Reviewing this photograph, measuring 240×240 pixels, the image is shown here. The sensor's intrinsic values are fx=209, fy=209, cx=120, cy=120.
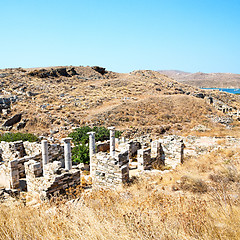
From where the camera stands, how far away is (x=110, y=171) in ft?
28.0

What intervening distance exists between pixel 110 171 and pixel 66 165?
5153 millimetres

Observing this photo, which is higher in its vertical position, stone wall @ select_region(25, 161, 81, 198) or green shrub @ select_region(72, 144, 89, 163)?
stone wall @ select_region(25, 161, 81, 198)

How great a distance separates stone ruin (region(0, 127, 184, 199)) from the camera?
27.0 ft

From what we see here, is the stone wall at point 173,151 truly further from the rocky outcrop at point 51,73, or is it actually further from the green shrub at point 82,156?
the rocky outcrop at point 51,73

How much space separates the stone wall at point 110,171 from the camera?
8.25 meters

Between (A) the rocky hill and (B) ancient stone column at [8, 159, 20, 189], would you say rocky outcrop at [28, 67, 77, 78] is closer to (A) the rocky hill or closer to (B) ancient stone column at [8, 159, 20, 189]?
(A) the rocky hill

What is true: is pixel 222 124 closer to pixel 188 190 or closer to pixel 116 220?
pixel 188 190

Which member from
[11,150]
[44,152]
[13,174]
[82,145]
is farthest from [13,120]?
[13,174]

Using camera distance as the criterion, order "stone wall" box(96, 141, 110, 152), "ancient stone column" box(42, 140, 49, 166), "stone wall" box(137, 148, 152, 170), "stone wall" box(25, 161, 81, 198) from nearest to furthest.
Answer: "stone wall" box(25, 161, 81, 198), "stone wall" box(137, 148, 152, 170), "ancient stone column" box(42, 140, 49, 166), "stone wall" box(96, 141, 110, 152)

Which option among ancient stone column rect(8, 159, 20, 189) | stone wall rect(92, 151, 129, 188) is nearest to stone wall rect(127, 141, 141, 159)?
stone wall rect(92, 151, 129, 188)

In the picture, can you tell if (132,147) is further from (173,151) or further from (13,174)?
(13,174)

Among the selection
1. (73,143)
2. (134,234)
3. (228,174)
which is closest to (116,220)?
(134,234)

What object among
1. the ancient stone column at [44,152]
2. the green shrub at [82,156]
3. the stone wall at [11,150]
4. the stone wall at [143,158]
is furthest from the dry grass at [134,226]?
the stone wall at [11,150]

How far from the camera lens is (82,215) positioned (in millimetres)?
4059
